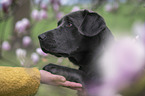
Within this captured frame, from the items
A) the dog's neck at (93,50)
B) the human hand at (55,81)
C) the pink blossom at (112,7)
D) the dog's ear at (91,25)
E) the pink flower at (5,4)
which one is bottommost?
the human hand at (55,81)

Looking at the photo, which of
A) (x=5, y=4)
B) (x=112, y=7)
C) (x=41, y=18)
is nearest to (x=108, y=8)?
(x=112, y=7)

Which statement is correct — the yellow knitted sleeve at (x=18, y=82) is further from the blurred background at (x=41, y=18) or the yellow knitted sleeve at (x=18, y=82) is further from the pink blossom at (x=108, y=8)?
the pink blossom at (x=108, y=8)

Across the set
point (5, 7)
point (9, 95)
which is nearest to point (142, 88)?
point (9, 95)

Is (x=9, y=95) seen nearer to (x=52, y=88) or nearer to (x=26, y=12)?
(x=52, y=88)

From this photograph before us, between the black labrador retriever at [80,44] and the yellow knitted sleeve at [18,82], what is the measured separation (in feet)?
0.20

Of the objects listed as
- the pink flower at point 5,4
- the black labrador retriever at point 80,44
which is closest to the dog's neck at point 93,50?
the black labrador retriever at point 80,44

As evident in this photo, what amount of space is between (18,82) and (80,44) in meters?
0.23

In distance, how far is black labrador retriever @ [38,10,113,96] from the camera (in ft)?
1.99

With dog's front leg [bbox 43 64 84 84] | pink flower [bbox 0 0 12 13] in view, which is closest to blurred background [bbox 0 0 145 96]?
pink flower [bbox 0 0 12 13]

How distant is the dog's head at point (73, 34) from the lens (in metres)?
0.61

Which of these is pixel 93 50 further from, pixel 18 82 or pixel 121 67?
pixel 18 82

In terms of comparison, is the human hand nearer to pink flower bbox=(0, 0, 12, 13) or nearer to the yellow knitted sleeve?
the yellow knitted sleeve

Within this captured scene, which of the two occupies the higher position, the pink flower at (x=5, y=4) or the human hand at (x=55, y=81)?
the pink flower at (x=5, y=4)

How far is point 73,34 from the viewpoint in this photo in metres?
0.65
